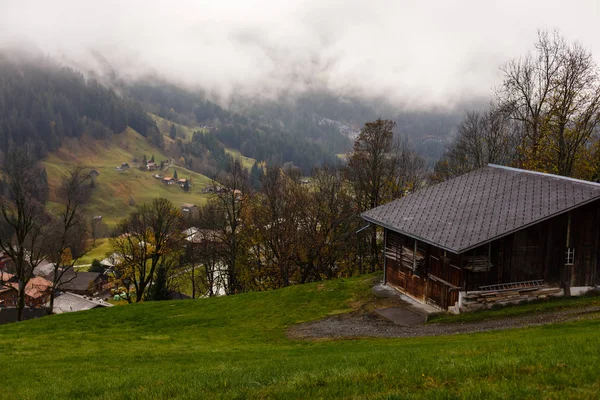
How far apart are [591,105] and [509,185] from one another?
1461cm

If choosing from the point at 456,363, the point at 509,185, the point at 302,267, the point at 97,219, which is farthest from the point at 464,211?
the point at 97,219

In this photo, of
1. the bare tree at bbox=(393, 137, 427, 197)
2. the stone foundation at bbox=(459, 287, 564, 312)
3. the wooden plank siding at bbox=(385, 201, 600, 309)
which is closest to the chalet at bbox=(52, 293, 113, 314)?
the bare tree at bbox=(393, 137, 427, 197)

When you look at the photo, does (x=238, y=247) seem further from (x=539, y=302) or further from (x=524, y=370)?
(x=524, y=370)

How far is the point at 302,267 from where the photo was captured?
4991 cm

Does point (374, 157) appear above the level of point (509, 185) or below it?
above

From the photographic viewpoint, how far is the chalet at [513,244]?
23.5m

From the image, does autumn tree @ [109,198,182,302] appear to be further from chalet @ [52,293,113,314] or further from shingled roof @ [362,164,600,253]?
shingled roof @ [362,164,600,253]

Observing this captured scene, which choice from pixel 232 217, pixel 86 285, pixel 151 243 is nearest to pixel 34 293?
pixel 86 285

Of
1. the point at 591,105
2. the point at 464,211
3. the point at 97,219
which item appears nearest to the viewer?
the point at 464,211

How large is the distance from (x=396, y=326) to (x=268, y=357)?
932 cm

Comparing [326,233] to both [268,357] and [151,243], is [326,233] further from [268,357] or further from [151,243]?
[268,357]

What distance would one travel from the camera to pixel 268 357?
17.2m

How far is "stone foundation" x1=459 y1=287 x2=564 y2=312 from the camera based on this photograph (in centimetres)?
2388

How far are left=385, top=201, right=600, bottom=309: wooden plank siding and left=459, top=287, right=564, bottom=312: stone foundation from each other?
42 centimetres
